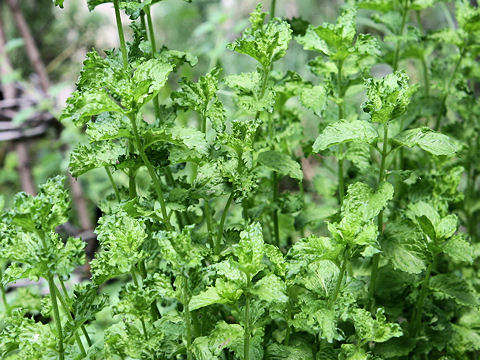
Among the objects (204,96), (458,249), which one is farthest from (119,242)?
(458,249)

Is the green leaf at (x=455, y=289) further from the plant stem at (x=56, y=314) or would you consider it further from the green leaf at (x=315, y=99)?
the plant stem at (x=56, y=314)

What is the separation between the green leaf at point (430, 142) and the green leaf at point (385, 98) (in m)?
0.04

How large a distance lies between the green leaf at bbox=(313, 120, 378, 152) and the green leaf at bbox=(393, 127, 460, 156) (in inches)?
1.9

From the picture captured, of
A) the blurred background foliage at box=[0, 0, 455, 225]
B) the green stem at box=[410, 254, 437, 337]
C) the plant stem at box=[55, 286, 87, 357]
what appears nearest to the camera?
the plant stem at box=[55, 286, 87, 357]

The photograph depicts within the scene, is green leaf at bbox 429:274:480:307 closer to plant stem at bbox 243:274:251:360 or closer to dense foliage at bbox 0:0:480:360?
dense foliage at bbox 0:0:480:360

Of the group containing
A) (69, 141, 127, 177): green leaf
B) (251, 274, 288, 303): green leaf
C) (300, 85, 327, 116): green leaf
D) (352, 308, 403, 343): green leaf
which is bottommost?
(352, 308, 403, 343): green leaf

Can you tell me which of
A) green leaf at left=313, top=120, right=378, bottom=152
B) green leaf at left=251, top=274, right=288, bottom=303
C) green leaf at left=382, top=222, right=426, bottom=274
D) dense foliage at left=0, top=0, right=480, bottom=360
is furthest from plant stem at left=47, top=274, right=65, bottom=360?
green leaf at left=382, top=222, right=426, bottom=274

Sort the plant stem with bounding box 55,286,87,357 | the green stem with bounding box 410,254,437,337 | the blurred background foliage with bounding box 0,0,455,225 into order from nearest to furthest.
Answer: the plant stem with bounding box 55,286,87,357 < the green stem with bounding box 410,254,437,337 < the blurred background foliage with bounding box 0,0,455,225

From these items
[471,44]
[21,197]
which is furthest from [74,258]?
[471,44]

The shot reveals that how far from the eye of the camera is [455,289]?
0.84m

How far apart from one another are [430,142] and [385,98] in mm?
82

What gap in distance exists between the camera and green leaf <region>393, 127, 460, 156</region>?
26.8 inches

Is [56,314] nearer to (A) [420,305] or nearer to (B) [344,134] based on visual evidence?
(B) [344,134]

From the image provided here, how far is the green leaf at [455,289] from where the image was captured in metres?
0.83
